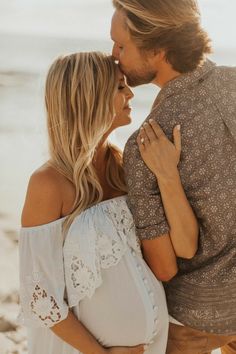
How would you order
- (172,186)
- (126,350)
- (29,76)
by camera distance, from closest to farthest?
1. (172,186)
2. (126,350)
3. (29,76)

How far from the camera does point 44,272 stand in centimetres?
269

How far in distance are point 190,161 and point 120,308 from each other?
648 mm

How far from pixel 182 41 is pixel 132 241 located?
0.85 meters

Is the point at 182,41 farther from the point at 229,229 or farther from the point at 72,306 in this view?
the point at 72,306

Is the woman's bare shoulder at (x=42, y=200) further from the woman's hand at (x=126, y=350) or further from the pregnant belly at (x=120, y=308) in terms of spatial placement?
the woman's hand at (x=126, y=350)

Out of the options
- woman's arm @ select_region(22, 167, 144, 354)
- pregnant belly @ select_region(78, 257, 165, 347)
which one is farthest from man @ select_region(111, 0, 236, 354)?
woman's arm @ select_region(22, 167, 144, 354)

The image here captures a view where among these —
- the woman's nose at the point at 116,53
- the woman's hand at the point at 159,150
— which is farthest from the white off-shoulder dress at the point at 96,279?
the woman's nose at the point at 116,53

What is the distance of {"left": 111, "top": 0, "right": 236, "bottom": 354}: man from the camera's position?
8.79 ft

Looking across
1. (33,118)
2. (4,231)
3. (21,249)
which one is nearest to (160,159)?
(21,249)

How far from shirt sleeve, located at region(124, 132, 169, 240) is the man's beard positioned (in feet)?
1.33

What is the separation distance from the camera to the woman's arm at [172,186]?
8.64ft

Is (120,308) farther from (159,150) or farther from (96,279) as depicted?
(159,150)

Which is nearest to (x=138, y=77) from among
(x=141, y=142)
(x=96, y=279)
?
(x=141, y=142)

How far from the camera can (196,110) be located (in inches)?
106
